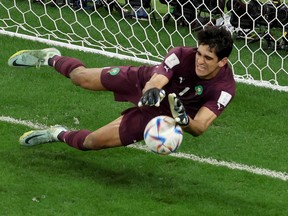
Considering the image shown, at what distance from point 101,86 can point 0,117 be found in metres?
1.56

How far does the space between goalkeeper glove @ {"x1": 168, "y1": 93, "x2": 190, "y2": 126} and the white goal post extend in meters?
4.21

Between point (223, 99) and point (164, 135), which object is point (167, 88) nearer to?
point (223, 99)

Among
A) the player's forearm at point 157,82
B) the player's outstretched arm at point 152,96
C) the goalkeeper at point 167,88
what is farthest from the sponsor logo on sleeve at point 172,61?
the player's outstretched arm at point 152,96

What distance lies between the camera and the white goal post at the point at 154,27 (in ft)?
35.2

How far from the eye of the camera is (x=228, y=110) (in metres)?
8.80

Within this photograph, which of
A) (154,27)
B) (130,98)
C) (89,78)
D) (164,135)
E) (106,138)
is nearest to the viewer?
(164,135)

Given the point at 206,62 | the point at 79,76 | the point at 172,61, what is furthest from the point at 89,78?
the point at 206,62

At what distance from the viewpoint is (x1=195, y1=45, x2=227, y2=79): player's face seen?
6258 millimetres

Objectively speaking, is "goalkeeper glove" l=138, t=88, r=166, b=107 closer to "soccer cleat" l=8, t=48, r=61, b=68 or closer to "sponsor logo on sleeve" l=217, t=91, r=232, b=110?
"sponsor logo on sleeve" l=217, t=91, r=232, b=110

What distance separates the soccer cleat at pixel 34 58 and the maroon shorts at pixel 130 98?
0.72 m

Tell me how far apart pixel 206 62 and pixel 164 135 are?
0.68 metres

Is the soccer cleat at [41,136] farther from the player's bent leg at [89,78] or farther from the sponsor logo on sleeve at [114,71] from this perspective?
the sponsor logo on sleeve at [114,71]

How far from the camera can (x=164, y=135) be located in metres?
6.00

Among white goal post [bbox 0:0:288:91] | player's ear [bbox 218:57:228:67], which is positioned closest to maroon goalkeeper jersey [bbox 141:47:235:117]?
player's ear [bbox 218:57:228:67]
